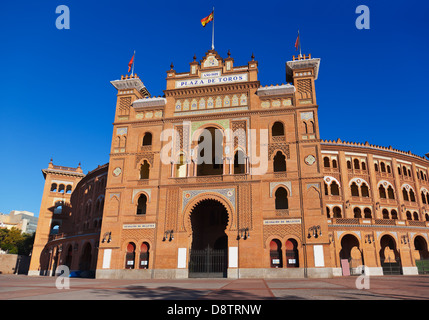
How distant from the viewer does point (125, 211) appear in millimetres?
27062

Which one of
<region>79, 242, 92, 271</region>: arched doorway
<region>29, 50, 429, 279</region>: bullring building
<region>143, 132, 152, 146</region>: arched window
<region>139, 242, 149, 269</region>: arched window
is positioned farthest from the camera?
<region>79, 242, 92, 271</region>: arched doorway

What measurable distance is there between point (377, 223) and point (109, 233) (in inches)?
1014

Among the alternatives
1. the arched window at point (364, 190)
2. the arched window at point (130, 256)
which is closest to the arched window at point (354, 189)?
the arched window at point (364, 190)

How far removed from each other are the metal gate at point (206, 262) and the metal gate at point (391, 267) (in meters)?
16.6

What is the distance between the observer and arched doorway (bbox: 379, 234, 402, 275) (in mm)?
31047

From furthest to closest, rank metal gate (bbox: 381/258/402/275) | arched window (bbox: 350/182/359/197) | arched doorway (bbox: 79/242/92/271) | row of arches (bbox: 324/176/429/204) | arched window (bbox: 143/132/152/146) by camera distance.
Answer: arched window (bbox: 350/182/359/197) → row of arches (bbox: 324/176/429/204) → arched doorway (bbox: 79/242/92/271) → metal gate (bbox: 381/258/402/275) → arched window (bbox: 143/132/152/146)

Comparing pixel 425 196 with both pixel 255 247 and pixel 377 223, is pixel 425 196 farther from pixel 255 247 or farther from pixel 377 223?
Answer: pixel 255 247

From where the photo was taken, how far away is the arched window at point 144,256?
25.4 meters

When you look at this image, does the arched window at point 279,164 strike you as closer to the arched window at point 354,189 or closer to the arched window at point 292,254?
the arched window at point 292,254

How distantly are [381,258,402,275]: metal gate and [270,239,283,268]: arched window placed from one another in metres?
14.3

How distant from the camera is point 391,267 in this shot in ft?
102

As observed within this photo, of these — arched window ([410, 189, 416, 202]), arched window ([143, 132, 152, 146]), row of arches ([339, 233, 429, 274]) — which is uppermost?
arched window ([143, 132, 152, 146])

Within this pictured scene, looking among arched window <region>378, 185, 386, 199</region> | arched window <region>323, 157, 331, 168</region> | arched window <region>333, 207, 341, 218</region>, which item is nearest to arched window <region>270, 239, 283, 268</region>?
arched window <region>333, 207, 341, 218</region>

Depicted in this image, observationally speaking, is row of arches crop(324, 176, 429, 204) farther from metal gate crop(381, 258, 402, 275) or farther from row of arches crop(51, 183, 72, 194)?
row of arches crop(51, 183, 72, 194)
